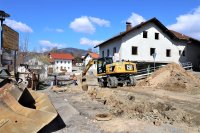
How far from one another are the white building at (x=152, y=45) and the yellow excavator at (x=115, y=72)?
12583mm

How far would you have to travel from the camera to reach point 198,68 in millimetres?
43031

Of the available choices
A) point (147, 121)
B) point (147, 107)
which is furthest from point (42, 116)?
point (147, 107)

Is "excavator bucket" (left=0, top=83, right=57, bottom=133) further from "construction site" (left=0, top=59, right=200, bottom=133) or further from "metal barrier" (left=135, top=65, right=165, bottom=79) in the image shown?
"metal barrier" (left=135, top=65, right=165, bottom=79)

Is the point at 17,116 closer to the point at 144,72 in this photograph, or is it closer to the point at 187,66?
the point at 144,72

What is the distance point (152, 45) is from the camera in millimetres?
41094

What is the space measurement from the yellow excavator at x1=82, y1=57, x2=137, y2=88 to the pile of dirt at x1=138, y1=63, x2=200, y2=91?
291 cm

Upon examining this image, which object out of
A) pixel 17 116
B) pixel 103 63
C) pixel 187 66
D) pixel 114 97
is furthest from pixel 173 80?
pixel 17 116

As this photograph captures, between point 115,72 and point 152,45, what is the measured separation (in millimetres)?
17639

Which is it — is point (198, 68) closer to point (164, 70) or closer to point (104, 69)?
point (164, 70)

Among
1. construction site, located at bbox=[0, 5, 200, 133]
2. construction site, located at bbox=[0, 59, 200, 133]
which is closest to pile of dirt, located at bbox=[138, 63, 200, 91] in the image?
construction site, located at bbox=[0, 5, 200, 133]

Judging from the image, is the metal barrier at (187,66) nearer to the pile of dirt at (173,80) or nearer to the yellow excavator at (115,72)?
the pile of dirt at (173,80)

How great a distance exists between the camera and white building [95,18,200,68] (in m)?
39.2

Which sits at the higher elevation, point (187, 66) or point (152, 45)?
point (152, 45)

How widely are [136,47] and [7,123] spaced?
3384cm
